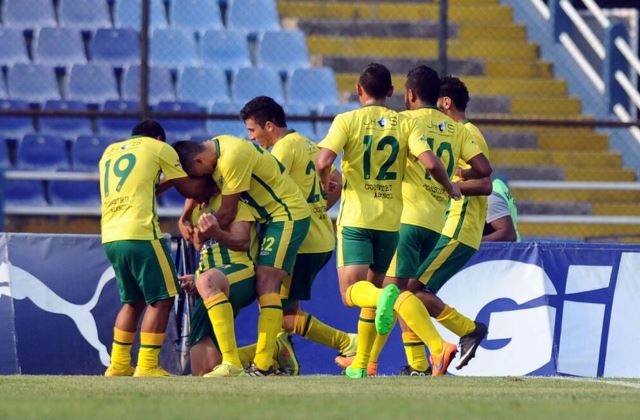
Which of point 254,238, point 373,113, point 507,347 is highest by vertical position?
point 373,113

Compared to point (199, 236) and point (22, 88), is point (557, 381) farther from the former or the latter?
point (22, 88)

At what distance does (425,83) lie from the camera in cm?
1025

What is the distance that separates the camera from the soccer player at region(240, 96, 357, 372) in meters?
10.5

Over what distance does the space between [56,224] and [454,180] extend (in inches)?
256

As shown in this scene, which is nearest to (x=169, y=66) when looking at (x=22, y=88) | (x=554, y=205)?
(x=22, y=88)

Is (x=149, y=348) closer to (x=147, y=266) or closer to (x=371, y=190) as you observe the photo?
(x=147, y=266)

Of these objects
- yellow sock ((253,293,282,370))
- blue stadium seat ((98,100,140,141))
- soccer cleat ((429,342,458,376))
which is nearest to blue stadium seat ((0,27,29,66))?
blue stadium seat ((98,100,140,141))

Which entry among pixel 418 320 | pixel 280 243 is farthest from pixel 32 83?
pixel 418 320

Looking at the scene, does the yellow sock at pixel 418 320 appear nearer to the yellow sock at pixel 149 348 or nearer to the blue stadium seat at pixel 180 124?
the yellow sock at pixel 149 348

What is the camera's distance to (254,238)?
1009cm

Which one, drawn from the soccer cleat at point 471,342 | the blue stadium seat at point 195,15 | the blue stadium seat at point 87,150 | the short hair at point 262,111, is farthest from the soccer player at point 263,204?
the blue stadium seat at point 195,15

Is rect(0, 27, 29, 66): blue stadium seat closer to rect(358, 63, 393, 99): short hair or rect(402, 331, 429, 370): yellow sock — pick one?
rect(358, 63, 393, 99): short hair

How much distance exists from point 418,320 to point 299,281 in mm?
1153

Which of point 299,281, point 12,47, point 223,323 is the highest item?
point 12,47
